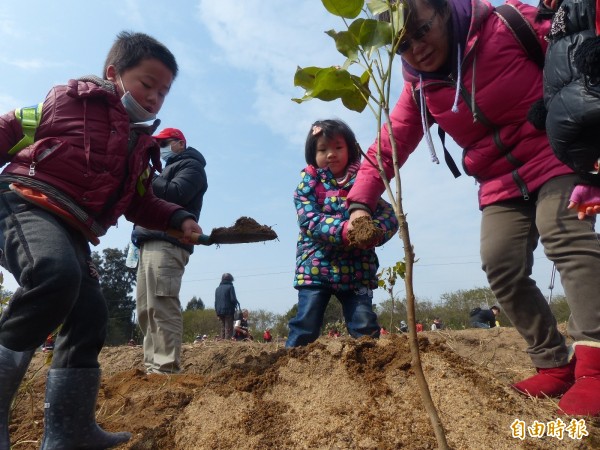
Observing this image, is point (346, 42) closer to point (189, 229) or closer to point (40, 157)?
point (40, 157)

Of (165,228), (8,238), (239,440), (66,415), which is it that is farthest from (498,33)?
(66,415)

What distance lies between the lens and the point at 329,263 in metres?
3.23

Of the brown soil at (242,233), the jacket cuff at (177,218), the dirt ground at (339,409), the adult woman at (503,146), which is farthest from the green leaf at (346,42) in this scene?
the jacket cuff at (177,218)

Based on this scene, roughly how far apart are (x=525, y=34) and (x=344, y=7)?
130cm

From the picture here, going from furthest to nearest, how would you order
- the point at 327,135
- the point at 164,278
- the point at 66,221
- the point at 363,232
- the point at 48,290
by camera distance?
the point at 164,278, the point at 327,135, the point at 363,232, the point at 66,221, the point at 48,290

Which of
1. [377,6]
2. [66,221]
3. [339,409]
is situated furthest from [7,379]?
[377,6]

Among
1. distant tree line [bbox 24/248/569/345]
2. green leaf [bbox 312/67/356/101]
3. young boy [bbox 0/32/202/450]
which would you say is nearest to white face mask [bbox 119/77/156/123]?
young boy [bbox 0/32/202/450]

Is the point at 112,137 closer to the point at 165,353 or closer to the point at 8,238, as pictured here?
the point at 8,238

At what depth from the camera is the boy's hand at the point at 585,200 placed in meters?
2.03

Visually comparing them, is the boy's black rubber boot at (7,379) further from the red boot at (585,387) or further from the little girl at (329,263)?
the red boot at (585,387)

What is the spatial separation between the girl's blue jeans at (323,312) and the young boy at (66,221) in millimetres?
1309

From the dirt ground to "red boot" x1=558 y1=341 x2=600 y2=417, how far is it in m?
0.06

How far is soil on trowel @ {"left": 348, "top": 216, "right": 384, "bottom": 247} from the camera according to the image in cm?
221

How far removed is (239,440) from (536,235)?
1688 millimetres
